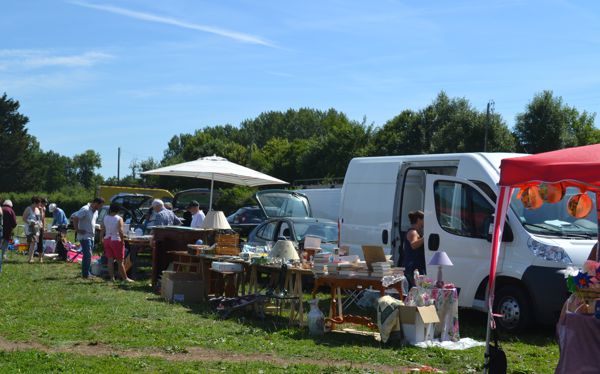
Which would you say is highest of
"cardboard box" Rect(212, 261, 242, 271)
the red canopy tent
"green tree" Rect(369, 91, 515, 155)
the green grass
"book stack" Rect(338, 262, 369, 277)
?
"green tree" Rect(369, 91, 515, 155)

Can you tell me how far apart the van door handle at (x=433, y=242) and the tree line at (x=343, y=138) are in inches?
999

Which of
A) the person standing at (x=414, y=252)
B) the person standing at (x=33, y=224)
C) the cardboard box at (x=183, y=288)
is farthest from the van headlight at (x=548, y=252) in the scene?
the person standing at (x=33, y=224)

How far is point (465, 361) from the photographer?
8.52 metres

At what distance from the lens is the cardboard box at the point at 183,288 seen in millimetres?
12992

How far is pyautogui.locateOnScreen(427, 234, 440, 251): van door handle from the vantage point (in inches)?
453

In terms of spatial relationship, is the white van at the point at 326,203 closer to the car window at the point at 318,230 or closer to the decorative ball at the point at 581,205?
the car window at the point at 318,230

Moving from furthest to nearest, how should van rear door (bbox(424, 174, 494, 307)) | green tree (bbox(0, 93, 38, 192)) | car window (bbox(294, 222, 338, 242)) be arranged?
green tree (bbox(0, 93, 38, 192)) → car window (bbox(294, 222, 338, 242)) → van rear door (bbox(424, 174, 494, 307))

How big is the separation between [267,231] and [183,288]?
3424 millimetres

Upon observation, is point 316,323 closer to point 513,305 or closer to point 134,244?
point 513,305

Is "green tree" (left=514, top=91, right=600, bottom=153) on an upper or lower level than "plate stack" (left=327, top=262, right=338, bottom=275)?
upper

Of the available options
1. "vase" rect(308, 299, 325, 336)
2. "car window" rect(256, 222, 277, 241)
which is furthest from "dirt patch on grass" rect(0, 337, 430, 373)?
"car window" rect(256, 222, 277, 241)

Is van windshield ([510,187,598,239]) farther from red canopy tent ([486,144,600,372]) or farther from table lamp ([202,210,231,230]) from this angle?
table lamp ([202,210,231,230])

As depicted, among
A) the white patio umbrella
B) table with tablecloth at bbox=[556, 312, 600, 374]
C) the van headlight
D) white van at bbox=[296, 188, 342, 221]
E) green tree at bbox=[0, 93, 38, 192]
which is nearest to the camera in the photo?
table with tablecloth at bbox=[556, 312, 600, 374]

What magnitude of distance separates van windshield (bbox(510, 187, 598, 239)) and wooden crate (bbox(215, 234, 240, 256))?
4.78 meters
